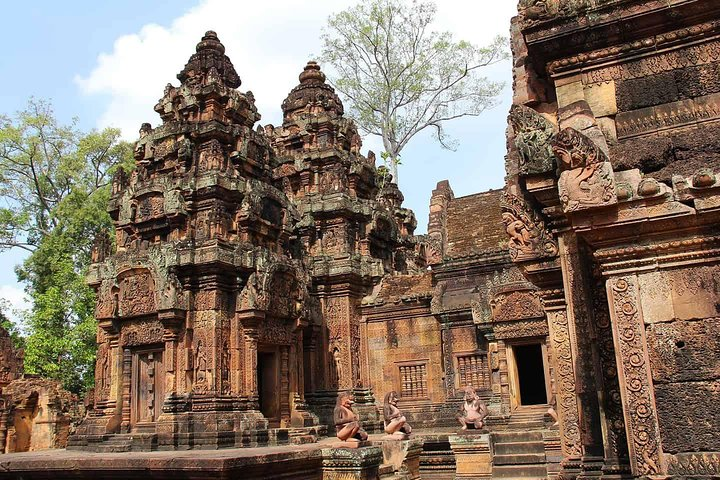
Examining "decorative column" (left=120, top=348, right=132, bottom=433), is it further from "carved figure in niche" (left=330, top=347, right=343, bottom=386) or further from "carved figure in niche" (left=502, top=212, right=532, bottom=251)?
"carved figure in niche" (left=502, top=212, right=532, bottom=251)

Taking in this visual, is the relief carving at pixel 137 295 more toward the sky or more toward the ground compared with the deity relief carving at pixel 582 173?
more toward the sky

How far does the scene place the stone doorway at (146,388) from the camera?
1359 centimetres

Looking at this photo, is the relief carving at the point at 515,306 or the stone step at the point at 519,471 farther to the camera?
the relief carving at the point at 515,306

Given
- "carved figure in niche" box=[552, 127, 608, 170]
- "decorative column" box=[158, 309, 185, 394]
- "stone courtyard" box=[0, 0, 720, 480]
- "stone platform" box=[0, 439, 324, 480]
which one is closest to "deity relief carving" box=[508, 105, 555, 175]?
"stone courtyard" box=[0, 0, 720, 480]

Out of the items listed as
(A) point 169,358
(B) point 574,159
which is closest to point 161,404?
(A) point 169,358

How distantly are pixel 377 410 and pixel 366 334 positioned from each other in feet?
6.37

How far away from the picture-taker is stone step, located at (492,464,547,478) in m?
11.7

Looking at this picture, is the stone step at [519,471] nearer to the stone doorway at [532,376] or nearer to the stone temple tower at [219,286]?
the stone doorway at [532,376]

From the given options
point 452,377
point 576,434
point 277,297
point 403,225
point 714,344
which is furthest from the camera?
point 403,225

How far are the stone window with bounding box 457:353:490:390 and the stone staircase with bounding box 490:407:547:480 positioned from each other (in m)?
1.95

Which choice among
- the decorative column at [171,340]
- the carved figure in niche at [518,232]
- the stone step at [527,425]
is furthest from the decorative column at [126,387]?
the carved figure in niche at [518,232]

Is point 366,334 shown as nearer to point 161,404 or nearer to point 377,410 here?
point 377,410

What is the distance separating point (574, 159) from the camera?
3488 mm

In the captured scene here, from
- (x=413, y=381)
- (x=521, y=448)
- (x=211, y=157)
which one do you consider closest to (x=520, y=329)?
(x=521, y=448)
